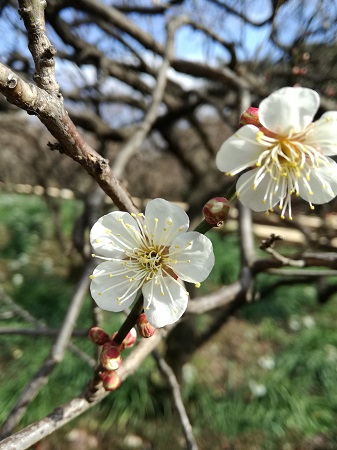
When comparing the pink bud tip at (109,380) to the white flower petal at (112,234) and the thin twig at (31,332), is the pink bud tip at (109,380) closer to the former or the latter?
the white flower petal at (112,234)

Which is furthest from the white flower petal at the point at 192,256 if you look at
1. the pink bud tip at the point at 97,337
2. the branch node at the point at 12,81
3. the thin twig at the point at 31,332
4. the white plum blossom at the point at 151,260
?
the thin twig at the point at 31,332

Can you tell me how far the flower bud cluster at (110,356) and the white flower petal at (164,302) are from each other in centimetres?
13

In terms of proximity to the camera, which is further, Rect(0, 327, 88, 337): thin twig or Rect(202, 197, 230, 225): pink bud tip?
Rect(0, 327, 88, 337): thin twig

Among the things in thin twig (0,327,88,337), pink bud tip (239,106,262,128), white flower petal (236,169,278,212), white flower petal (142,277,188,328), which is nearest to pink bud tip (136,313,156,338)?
white flower petal (142,277,188,328)

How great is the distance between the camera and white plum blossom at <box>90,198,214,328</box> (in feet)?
2.11

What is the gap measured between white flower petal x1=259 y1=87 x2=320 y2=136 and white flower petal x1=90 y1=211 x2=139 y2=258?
296mm

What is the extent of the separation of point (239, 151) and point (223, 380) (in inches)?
121

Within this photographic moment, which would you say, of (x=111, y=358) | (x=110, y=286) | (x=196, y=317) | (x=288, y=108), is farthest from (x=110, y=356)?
(x=196, y=317)

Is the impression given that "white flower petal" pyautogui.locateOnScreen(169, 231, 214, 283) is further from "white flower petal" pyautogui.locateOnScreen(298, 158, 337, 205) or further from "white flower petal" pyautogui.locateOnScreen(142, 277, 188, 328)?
"white flower petal" pyautogui.locateOnScreen(298, 158, 337, 205)

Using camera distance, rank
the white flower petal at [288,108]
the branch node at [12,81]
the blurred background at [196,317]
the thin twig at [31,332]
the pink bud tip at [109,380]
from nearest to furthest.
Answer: the branch node at [12,81] → the white flower petal at [288,108] → the pink bud tip at [109,380] → the thin twig at [31,332] → the blurred background at [196,317]

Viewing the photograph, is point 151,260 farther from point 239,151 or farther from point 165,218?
point 239,151

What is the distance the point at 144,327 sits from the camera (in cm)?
64

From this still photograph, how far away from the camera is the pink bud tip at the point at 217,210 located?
580 mm

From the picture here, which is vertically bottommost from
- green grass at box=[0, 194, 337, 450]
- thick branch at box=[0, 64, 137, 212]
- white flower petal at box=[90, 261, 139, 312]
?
green grass at box=[0, 194, 337, 450]
